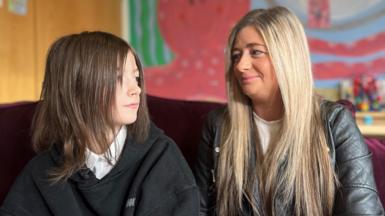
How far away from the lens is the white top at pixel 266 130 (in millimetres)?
1187

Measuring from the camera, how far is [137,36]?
304 centimetres

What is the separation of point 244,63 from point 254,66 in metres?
0.03

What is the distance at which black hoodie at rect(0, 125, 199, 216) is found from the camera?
101cm

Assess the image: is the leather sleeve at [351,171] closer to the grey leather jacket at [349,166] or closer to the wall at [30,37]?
the grey leather jacket at [349,166]

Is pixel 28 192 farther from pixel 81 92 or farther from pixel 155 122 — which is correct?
pixel 155 122

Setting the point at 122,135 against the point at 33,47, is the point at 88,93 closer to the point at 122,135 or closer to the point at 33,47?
the point at 122,135

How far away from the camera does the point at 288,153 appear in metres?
1.12

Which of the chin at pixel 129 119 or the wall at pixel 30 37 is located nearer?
the chin at pixel 129 119

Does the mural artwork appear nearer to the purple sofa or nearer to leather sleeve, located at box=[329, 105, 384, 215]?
the purple sofa

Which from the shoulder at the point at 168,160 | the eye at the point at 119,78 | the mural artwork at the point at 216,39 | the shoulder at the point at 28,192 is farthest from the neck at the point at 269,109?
the mural artwork at the point at 216,39

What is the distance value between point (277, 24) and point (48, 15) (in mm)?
1759

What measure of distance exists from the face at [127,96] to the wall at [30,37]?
1385 millimetres

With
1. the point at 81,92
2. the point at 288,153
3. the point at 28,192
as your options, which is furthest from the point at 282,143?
the point at 28,192

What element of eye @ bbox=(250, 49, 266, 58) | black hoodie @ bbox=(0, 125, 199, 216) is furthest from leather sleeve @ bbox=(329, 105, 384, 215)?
black hoodie @ bbox=(0, 125, 199, 216)
